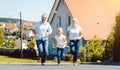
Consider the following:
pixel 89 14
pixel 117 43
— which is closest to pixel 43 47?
pixel 117 43

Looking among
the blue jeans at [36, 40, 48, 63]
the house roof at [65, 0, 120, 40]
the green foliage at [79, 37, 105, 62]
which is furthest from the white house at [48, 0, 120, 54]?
the blue jeans at [36, 40, 48, 63]

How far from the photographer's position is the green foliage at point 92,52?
34.2m

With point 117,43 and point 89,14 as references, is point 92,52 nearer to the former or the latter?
point 117,43

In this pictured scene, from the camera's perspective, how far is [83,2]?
1902 inches

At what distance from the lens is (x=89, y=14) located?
47438 millimetres

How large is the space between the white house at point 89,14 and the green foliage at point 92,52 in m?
5.97

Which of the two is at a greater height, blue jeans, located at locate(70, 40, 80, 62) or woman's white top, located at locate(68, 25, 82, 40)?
woman's white top, located at locate(68, 25, 82, 40)

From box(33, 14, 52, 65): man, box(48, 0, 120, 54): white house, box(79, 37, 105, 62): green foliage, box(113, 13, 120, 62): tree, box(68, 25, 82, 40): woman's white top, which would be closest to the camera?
box(33, 14, 52, 65): man

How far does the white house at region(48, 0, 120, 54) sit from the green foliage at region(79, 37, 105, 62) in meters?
5.97

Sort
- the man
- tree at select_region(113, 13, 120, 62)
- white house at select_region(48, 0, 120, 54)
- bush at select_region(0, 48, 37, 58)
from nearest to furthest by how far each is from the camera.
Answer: the man → tree at select_region(113, 13, 120, 62) → white house at select_region(48, 0, 120, 54) → bush at select_region(0, 48, 37, 58)

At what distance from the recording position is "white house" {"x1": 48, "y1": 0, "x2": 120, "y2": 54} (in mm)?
45812

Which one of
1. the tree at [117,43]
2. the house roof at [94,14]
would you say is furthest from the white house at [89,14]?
the tree at [117,43]

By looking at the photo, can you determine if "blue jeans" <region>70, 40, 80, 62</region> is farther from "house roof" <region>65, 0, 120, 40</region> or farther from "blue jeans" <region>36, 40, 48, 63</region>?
"house roof" <region>65, 0, 120, 40</region>

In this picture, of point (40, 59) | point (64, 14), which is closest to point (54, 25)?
point (64, 14)
